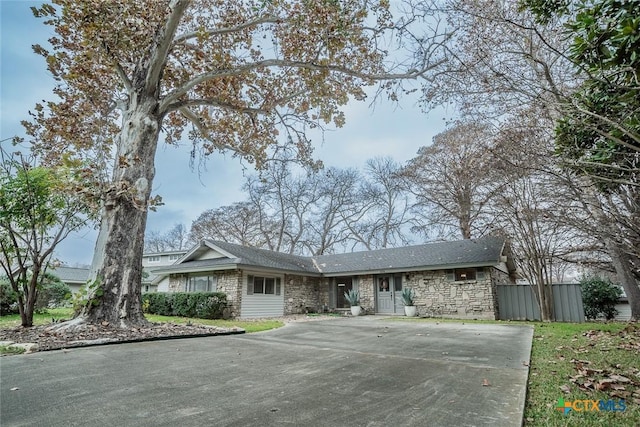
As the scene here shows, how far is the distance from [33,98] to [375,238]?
22.6 meters

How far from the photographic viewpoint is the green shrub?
1470cm

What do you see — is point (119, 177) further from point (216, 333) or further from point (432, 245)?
point (432, 245)

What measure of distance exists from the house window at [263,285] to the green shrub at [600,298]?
13.7 metres

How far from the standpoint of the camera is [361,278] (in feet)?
57.3

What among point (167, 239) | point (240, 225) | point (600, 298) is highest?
point (240, 225)

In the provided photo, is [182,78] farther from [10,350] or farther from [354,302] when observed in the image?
[354,302]

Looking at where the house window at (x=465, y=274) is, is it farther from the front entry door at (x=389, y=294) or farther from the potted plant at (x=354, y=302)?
the potted plant at (x=354, y=302)

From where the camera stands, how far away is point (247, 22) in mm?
9281

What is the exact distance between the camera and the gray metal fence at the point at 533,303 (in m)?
12.7

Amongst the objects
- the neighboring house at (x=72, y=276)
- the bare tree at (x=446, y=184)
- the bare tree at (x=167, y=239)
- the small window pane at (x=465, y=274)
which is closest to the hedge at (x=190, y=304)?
the small window pane at (x=465, y=274)

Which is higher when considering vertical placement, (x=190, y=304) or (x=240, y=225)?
(x=240, y=225)

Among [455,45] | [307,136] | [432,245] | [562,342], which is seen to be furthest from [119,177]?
[432,245]

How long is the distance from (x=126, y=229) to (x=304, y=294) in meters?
11.1

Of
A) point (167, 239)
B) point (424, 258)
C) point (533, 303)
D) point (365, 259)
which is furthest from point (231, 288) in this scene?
point (167, 239)
